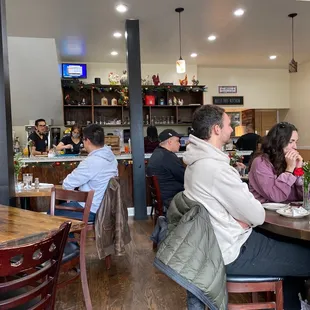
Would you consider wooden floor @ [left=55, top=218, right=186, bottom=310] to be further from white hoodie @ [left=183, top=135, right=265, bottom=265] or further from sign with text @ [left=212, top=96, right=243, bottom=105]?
sign with text @ [left=212, top=96, right=243, bottom=105]

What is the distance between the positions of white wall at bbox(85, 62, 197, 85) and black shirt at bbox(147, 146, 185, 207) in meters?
4.64

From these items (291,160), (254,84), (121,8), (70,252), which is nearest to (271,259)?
(291,160)

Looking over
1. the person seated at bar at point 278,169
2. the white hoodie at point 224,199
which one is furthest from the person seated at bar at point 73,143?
the white hoodie at point 224,199

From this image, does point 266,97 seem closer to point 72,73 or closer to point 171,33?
point 171,33

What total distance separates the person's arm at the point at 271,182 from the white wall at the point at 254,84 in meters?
6.50

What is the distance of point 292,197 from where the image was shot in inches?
91.6

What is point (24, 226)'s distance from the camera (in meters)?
1.70

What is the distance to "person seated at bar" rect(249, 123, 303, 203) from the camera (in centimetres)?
213

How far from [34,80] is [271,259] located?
255 inches

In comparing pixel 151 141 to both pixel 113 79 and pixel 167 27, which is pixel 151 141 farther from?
pixel 113 79

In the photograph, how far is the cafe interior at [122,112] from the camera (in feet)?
5.58

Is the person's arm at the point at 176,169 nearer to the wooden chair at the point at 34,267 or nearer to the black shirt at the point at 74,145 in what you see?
the wooden chair at the point at 34,267

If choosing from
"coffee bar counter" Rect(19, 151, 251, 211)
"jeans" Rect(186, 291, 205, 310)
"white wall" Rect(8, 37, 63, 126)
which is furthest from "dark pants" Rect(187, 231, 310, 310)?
"white wall" Rect(8, 37, 63, 126)

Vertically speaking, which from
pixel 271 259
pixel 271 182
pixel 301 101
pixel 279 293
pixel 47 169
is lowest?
pixel 279 293
